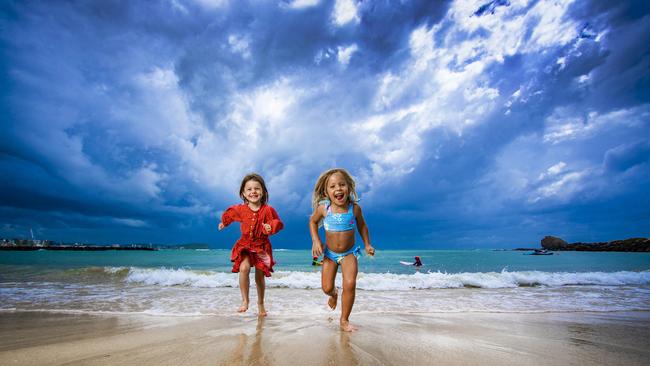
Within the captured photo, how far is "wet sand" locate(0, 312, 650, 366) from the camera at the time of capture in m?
2.47

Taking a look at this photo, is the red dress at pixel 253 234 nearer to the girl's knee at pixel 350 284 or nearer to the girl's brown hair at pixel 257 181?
the girl's brown hair at pixel 257 181

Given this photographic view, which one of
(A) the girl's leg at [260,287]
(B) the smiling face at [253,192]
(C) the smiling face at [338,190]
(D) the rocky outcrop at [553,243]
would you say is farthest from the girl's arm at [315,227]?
(D) the rocky outcrop at [553,243]

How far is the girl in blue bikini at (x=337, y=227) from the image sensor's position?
388 cm

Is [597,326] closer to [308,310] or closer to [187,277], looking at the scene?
[308,310]

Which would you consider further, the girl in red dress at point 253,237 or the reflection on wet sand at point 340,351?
the girl in red dress at point 253,237

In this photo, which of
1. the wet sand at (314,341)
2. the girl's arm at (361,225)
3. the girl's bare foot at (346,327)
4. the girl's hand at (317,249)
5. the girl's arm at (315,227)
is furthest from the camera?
the girl's arm at (361,225)

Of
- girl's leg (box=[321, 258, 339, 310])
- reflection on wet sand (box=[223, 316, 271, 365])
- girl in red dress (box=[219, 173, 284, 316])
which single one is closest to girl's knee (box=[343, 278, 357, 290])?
girl's leg (box=[321, 258, 339, 310])

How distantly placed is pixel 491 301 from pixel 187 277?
10.2 meters

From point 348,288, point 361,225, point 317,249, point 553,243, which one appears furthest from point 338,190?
point 553,243

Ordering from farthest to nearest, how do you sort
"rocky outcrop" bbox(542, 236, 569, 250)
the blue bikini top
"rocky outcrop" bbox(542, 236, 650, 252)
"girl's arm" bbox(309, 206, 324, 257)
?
"rocky outcrop" bbox(542, 236, 569, 250)
"rocky outcrop" bbox(542, 236, 650, 252)
the blue bikini top
"girl's arm" bbox(309, 206, 324, 257)

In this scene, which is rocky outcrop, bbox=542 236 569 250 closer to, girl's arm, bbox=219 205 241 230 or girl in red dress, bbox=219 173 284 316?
girl in red dress, bbox=219 173 284 316

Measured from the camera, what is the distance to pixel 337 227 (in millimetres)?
4008

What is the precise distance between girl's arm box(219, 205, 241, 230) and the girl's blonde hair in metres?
1.35

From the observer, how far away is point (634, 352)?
3021mm
